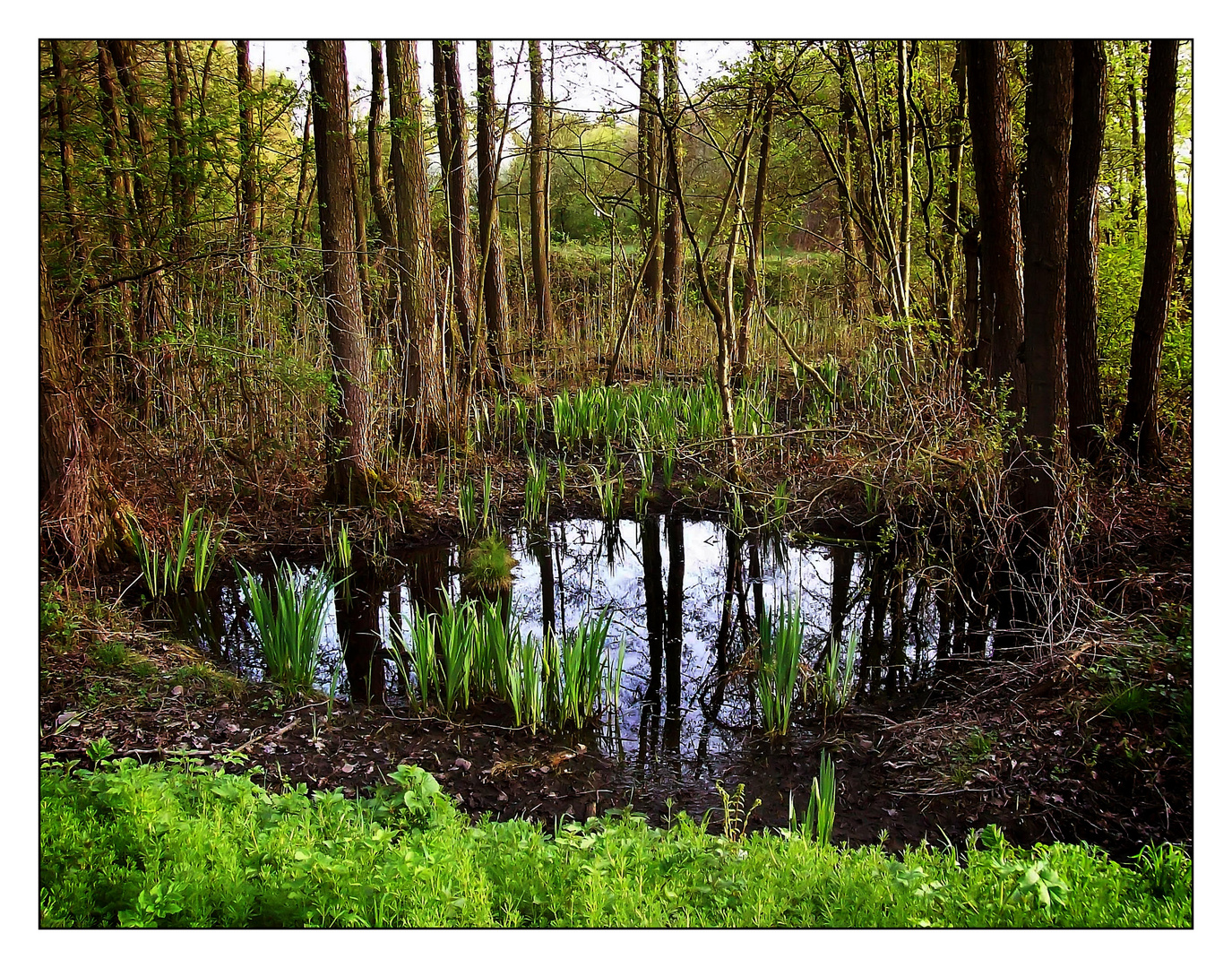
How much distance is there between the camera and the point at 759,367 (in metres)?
8.60

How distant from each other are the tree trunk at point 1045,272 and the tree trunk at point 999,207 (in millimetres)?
258

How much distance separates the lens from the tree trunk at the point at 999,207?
4.59m

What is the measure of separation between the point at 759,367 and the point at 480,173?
3378 millimetres

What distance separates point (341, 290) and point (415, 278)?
2.84ft

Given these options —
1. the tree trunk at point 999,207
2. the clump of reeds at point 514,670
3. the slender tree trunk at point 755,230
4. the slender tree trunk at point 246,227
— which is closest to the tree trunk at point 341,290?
the slender tree trunk at point 246,227

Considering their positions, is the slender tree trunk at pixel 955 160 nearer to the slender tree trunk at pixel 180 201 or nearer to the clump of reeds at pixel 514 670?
the clump of reeds at pixel 514 670

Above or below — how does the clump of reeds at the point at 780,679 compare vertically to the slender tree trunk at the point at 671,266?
below

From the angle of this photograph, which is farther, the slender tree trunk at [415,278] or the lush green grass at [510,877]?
the slender tree trunk at [415,278]

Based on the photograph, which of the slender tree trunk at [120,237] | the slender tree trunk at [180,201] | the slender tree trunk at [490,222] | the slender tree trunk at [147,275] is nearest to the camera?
the slender tree trunk at [120,237]

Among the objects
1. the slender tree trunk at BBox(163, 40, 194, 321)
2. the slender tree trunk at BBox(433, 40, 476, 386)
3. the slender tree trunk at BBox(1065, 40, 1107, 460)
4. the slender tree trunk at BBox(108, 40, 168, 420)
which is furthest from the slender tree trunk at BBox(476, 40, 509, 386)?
the slender tree trunk at BBox(1065, 40, 1107, 460)

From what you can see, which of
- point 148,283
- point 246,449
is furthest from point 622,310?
point 148,283

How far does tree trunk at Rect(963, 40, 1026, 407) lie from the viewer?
459 centimetres
